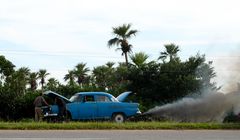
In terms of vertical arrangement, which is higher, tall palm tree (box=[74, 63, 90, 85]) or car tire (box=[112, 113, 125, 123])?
tall palm tree (box=[74, 63, 90, 85])

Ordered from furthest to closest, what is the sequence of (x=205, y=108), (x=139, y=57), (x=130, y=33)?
(x=130, y=33)
(x=139, y=57)
(x=205, y=108)

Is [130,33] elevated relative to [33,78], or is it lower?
lower

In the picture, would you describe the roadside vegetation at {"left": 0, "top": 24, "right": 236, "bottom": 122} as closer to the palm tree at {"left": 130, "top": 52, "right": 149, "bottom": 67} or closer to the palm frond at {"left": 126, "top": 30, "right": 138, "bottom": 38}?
the palm tree at {"left": 130, "top": 52, "right": 149, "bottom": 67}

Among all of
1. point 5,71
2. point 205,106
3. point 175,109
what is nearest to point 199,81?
point 175,109

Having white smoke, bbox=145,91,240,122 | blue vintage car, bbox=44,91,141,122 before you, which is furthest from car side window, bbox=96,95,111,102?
white smoke, bbox=145,91,240,122

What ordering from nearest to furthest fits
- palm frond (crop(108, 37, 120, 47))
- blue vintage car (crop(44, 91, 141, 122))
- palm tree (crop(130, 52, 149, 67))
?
blue vintage car (crop(44, 91, 141, 122))
palm tree (crop(130, 52, 149, 67))
palm frond (crop(108, 37, 120, 47))

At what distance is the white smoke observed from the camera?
20953 millimetres

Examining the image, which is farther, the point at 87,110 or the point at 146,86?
the point at 146,86

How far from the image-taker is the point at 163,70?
32062 mm

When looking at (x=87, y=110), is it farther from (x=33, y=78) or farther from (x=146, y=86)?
(x=33, y=78)

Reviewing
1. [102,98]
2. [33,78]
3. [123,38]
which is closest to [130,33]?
[123,38]

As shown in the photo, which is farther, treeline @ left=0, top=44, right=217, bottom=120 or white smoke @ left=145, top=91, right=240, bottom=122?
treeline @ left=0, top=44, right=217, bottom=120

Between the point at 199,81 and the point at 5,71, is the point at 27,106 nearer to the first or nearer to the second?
the point at 199,81

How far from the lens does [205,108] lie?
21922 millimetres
